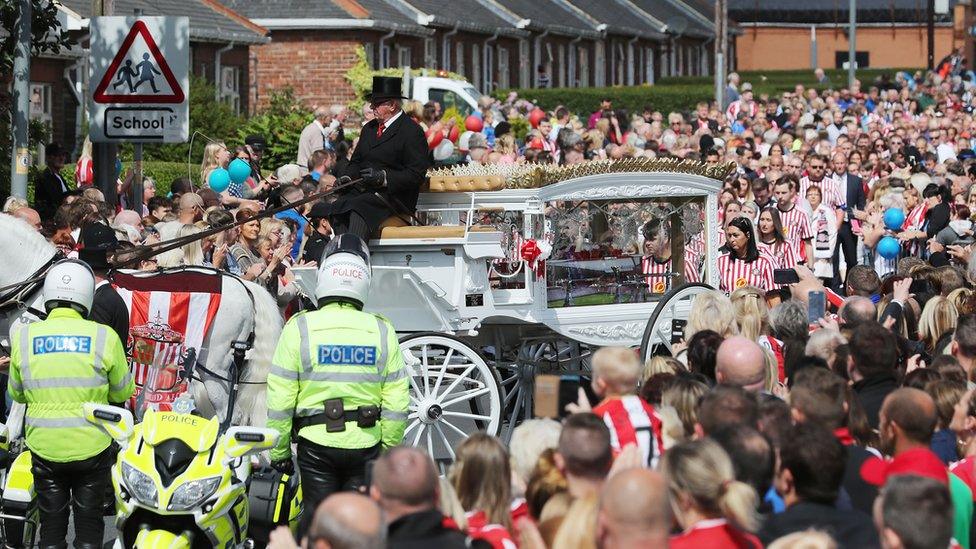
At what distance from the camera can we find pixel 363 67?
4116 cm

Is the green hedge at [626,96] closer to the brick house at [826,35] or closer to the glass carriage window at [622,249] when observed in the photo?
the glass carriage window at [622,249]

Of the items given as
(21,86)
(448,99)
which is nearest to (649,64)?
(448,99)

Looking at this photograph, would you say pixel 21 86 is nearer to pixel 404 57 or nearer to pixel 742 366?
pixel 742 366

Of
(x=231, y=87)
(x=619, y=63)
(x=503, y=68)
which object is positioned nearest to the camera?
(x=231, y=87)

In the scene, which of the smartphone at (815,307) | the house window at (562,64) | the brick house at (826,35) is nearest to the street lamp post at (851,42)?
the house window at (562,64)

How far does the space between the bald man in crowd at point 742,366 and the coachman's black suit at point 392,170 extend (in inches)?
140

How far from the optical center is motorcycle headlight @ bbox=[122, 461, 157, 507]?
740 cm

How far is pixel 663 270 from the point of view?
41.5ft

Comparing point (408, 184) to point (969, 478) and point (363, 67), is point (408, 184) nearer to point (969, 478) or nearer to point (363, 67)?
point (969, 478)

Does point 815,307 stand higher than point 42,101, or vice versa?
point 42,101

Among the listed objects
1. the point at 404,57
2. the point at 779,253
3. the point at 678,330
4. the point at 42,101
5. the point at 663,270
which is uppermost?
the point at 404,57

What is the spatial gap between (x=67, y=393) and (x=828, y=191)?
13758 millimetres

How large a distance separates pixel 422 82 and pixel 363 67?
9.39 metres

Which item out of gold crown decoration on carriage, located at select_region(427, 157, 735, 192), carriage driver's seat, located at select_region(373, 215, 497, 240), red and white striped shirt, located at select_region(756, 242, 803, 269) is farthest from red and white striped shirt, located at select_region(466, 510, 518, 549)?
red and white striped shirt, located at select_region(756, 242, 803, 269)
